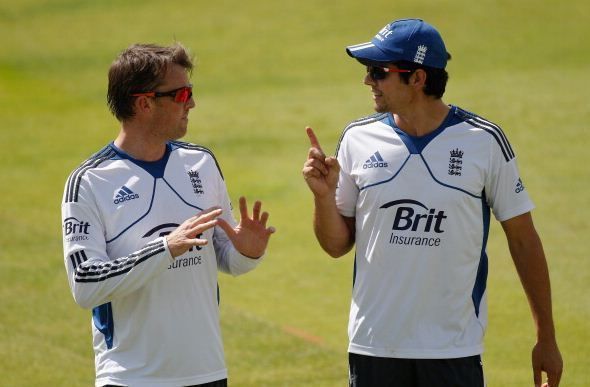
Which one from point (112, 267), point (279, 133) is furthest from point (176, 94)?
point (279, 133)

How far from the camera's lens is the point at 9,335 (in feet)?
29.4

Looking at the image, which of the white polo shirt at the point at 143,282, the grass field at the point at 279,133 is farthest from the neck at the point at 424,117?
the grass field at the point at 279,133

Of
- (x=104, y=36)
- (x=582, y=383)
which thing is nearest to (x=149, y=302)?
(x=582, y=383)

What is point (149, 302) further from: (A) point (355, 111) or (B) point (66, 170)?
(A) point (355, 111)

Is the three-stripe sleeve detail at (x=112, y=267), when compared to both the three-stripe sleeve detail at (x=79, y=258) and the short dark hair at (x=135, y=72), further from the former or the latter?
the short dark hair at (x=135, y=72)

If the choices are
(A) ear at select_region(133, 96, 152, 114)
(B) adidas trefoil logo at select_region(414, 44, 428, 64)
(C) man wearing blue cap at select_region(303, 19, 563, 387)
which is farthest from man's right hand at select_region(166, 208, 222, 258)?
(B) adidas trefoil logo at select_region(414, 44, 428, 64)

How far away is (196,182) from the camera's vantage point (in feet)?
16.4

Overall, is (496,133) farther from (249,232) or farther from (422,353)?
(249,232)

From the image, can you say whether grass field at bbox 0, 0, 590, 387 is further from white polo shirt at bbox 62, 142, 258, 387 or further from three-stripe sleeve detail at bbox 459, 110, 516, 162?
three-stripe sleeve detail at bbox 459, 110, 516, 162

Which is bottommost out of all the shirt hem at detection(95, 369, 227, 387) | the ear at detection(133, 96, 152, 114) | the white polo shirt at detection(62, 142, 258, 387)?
the shirt hem at detection(95, 369, 227, 387)

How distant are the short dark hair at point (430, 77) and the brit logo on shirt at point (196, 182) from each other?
1108 mm

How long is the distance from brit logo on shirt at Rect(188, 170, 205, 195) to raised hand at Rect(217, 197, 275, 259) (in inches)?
6.2

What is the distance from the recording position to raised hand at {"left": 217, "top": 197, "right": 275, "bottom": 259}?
5027 mm

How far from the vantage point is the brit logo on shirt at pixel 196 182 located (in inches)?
196
